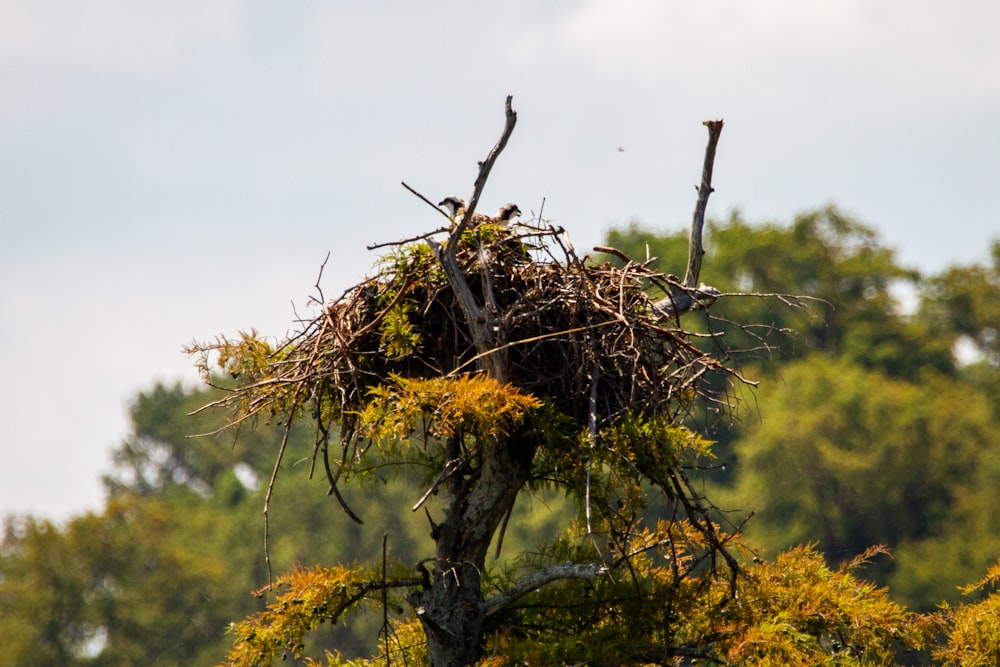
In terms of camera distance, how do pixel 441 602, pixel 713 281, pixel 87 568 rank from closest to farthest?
pixel 441 602 → pixel 87 568 → pixel 713 281

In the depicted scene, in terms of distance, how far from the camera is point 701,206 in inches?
282

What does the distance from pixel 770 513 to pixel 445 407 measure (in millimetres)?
29159

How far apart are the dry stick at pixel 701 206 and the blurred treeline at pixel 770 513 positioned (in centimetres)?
2099

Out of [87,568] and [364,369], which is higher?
[364,369]

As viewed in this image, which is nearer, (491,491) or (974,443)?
(491,491)

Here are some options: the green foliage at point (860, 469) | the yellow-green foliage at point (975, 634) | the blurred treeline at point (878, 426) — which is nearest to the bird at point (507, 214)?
the yellow-green foliage at point (975, 634)

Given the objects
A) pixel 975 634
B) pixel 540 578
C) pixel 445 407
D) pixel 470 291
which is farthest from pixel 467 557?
pixel 975 634

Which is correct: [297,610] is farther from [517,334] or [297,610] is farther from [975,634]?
[975,634]

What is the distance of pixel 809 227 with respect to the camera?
46.5 metres

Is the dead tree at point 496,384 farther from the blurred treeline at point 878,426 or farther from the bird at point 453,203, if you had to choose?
the blurred treeline at point 878,426

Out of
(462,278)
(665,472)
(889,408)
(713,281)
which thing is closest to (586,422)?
(665,472)

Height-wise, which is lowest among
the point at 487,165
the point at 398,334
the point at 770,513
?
the point at 770,513

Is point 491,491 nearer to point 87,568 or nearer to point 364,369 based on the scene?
point 364,369

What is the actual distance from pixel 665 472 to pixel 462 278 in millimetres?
1319
